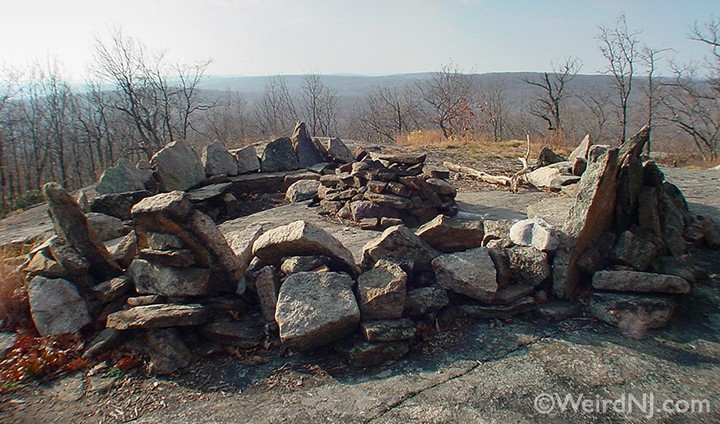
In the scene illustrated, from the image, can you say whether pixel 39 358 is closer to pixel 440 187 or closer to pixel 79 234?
pixel 79 234

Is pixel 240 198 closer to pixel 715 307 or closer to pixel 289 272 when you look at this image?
pixel 289 272

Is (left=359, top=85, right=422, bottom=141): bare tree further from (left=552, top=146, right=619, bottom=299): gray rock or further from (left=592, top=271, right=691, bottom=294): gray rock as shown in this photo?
(left=592, top=271, right=691, bottom=294): gray rock

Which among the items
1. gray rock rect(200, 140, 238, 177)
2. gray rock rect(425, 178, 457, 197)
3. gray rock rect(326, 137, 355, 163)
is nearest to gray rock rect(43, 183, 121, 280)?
gray rock rect(425, 178, 457, 197)

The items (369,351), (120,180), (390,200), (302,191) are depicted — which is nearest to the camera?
(369,351)

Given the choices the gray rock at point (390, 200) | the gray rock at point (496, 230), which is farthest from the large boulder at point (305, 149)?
the gray rock at point (496, 230)

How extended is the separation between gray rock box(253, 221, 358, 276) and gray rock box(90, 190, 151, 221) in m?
3.26

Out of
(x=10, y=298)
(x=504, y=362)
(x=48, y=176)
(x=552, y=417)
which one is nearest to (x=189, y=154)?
(x=10, y=298)

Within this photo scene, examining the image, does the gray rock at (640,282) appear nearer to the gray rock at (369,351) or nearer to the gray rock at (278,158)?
the gray rock at (369,351)

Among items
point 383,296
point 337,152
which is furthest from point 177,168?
point 383,296

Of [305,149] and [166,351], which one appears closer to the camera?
[166,351]

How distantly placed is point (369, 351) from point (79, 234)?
2868 mm

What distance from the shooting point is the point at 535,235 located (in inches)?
151

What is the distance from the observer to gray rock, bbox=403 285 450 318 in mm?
3320

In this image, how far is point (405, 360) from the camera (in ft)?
9.83
